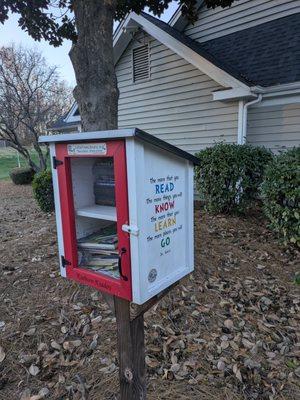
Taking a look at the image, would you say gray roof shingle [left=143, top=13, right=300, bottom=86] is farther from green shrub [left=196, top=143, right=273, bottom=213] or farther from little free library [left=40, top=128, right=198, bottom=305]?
little free library [left=40, top=128, right=198, bottom=305]

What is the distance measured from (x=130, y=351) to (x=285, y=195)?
10.6 feet

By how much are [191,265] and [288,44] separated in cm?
651

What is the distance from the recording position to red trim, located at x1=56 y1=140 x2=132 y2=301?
4.24ft

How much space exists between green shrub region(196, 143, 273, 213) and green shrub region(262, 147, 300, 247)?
89 cm

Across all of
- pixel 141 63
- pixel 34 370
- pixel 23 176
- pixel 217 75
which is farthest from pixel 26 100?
pixel 34 370

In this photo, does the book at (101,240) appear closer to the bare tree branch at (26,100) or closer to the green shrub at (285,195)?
the green shrub at (285,195)

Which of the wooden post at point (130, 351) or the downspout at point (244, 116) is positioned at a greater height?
the downspout at point (244, 116)

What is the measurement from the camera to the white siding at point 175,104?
6797mm

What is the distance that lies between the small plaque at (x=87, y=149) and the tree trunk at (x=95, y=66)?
2142 mm

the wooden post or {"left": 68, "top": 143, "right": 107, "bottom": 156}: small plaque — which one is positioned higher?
{"left": 68, "top": 143, "right": 107, "bottom": 156}: small plaque

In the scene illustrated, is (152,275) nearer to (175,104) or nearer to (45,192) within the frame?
(45,192)

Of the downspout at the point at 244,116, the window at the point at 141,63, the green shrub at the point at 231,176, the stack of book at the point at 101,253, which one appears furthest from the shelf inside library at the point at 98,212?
the window at the point at 141,63

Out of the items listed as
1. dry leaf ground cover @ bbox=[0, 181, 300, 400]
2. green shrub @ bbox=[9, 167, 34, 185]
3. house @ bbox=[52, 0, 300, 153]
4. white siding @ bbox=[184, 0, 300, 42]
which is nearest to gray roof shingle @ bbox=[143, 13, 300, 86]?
house @ bbox=[52, 0, 300, 153]

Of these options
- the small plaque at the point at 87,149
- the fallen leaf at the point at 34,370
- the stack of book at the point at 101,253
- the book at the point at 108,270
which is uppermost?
the small plaque at the point at 87,149
